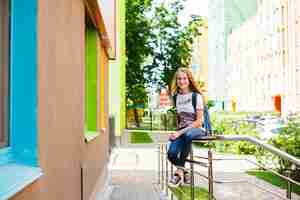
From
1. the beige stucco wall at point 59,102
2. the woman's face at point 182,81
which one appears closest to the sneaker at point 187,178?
the woman's face at point 182,81

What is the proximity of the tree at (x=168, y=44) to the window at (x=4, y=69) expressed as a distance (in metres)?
27.8

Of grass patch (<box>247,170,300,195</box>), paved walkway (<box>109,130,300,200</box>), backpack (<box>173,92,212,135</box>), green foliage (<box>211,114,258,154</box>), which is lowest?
grass patch (<box>247,170,300,195</box>)

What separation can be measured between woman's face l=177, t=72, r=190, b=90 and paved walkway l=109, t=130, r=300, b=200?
110 centimetres

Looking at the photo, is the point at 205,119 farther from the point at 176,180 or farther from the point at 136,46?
the point at 136,46

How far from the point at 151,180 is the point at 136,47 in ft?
63.9

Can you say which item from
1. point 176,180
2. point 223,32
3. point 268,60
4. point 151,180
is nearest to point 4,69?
point 176,180

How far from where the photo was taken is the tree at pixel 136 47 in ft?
97.7

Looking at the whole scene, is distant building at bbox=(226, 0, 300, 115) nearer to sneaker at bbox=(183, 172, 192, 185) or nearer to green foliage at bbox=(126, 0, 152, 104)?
green foliage at bbox=(126, 0, 152, 104)

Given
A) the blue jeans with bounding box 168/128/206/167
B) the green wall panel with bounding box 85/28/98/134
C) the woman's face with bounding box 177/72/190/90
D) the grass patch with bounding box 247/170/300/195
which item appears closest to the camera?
the blue jeans with bounding box 168/128/206/167

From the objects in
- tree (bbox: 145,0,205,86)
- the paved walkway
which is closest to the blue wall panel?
the paved walkway

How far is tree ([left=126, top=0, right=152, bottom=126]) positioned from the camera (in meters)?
29.8

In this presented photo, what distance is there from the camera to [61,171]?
140 inches

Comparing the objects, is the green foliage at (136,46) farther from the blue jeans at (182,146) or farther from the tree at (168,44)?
the blue jeans at (182,146)

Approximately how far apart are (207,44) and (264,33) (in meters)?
30.3
